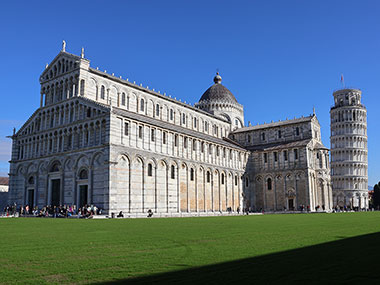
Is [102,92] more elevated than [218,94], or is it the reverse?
[218,94]

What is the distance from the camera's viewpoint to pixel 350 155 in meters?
84.9

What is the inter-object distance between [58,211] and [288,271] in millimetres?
35811

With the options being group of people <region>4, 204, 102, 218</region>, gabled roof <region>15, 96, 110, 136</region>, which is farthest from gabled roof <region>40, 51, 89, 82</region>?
group of people <region>4, 204, 102, 218</region>

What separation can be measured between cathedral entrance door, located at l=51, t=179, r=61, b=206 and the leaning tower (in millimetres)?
67387

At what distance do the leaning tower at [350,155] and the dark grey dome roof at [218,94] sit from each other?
34368 millimetres

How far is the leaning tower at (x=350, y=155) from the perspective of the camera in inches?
3310

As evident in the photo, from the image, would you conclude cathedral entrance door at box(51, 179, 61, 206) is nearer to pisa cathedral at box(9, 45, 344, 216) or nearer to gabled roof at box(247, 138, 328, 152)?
pisa cathedral at box(9, 45, 344, 216)

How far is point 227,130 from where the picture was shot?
63188mm

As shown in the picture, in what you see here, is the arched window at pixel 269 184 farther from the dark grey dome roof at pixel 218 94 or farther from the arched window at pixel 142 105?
the arched window at pixel 142 105

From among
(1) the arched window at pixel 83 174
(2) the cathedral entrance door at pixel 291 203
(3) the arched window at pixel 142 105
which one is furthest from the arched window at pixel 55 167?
(2) the cathedral entrance door at pixel 291 203

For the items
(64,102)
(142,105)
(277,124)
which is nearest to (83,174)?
(64,102)

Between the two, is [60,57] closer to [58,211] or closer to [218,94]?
[58,211]

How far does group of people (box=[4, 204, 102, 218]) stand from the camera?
33519mm

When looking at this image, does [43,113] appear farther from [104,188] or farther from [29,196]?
[104,188]
